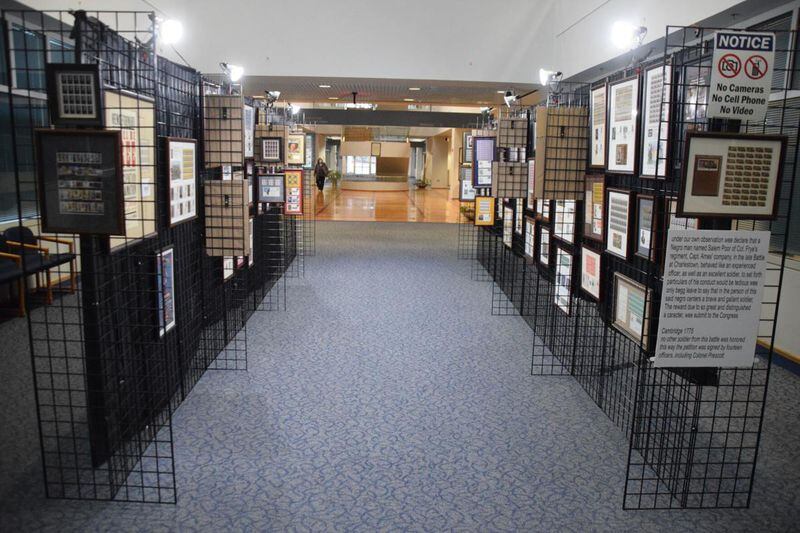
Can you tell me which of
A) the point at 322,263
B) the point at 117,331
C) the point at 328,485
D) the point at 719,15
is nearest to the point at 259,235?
the point at 322,263

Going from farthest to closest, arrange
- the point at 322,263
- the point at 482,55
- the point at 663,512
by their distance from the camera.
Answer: the point at 322,263, the point at 482,55, the point at 663,512

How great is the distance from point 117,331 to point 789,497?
3.75 meters

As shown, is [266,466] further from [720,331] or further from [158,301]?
[720,331]

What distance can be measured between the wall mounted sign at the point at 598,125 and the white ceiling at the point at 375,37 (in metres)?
4.46

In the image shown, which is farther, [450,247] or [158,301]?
[450,247]

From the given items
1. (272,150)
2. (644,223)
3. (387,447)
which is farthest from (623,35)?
(387,447)

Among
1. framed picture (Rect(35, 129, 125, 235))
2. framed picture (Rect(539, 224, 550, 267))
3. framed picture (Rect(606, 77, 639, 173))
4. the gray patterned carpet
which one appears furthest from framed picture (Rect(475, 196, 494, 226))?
framed picture (Rect(35, 129, 125, 235))

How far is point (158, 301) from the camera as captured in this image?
3889mm

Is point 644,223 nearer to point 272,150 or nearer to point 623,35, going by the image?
point 623,35

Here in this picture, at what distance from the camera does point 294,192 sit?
7.97 metres

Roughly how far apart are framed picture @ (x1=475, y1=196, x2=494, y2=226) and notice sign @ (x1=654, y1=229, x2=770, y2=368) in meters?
5.48

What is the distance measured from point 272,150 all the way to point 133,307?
3.41 meters

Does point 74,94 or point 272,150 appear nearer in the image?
point 74,94

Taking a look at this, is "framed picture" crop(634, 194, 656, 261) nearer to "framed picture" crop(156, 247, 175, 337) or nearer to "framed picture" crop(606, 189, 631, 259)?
"framed picture" crop(606, 189, 631, 259)
